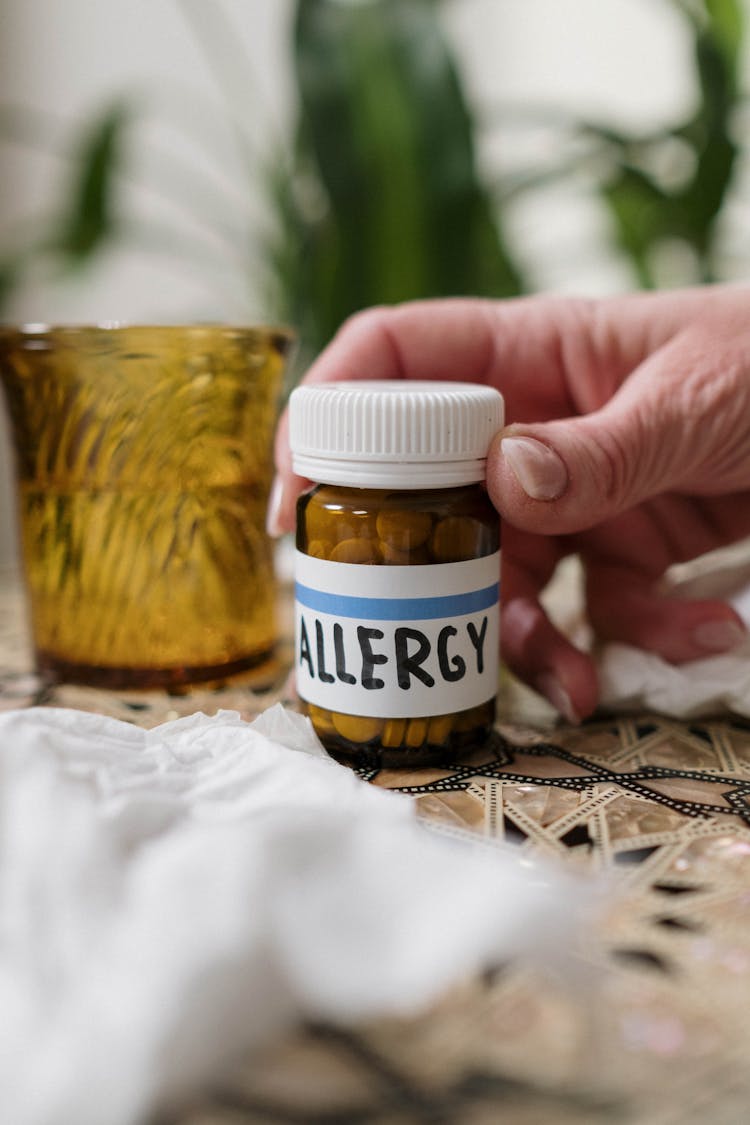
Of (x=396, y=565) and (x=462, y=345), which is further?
(x=462, y=345)

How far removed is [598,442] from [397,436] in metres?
0.11

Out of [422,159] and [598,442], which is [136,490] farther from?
[422,159]

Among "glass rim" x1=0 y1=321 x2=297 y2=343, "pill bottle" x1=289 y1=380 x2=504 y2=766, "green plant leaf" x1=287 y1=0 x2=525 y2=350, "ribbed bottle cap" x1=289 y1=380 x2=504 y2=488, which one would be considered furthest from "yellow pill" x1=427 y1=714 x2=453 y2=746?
"green plant leaf" x1=287 y1=0 x2=525 y2=350

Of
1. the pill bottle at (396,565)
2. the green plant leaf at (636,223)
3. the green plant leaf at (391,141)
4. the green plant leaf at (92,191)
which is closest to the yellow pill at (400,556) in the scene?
the pill bottle at (396,565)

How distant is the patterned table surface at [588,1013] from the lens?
244 mm

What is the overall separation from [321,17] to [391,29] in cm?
8

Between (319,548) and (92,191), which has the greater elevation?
(92,191)

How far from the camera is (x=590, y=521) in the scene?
18.4 inches

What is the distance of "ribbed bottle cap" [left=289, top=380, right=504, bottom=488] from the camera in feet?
1.26

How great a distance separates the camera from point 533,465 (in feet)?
1.35

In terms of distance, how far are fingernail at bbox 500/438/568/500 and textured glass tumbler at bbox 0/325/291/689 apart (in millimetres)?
189

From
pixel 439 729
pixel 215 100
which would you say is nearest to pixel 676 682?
pixel 439 729

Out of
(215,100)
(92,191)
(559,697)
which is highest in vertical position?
(215,100)

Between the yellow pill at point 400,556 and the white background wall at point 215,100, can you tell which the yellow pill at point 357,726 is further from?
the white background wall at point 215,100
